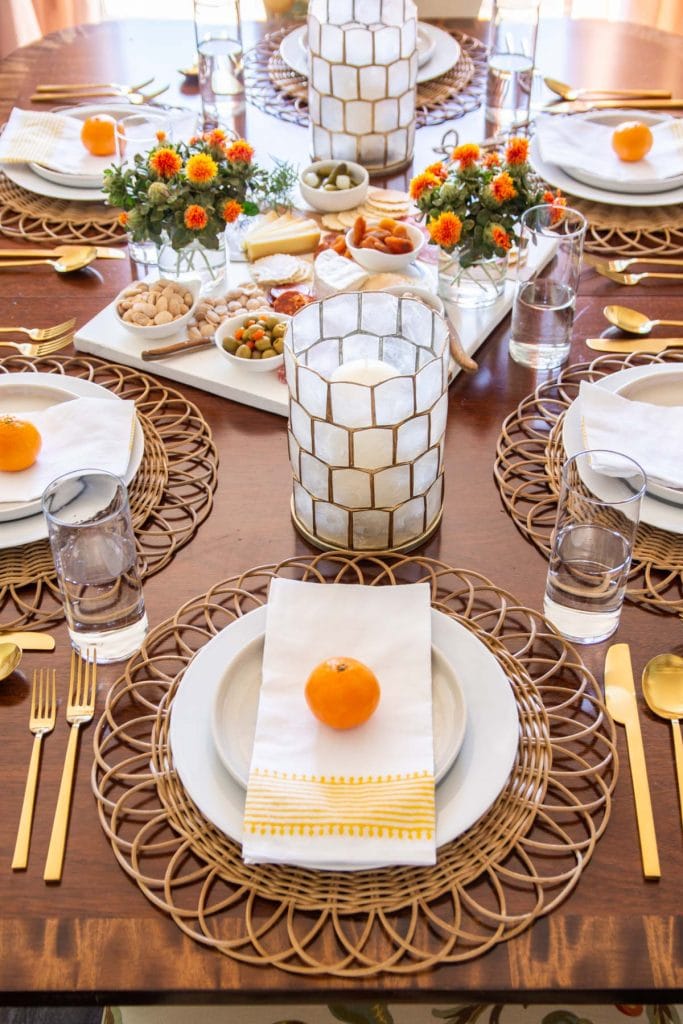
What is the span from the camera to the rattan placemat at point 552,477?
42.7 inches

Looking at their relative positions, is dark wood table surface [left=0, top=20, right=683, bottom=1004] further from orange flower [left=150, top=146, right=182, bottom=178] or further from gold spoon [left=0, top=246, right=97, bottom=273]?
orange flower [left=150, top=146, right=182, bottom=178]

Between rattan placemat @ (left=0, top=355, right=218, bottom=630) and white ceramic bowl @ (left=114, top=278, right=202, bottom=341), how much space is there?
0.18ft

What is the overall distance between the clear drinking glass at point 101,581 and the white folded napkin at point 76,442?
4.7 inches

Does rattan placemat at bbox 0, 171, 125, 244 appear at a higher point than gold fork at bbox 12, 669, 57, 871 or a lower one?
higher

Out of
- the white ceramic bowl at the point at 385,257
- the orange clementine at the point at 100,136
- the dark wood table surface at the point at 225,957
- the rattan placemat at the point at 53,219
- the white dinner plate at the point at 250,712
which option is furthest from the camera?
the orange clementine at the point at 100,136

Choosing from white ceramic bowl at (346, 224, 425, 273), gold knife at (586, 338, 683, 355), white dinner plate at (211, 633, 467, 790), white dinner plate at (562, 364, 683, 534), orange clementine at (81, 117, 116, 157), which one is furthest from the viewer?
orange clementine at (81, 117, 116, 157)

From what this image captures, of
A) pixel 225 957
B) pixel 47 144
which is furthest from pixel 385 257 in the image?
pixel 225 957

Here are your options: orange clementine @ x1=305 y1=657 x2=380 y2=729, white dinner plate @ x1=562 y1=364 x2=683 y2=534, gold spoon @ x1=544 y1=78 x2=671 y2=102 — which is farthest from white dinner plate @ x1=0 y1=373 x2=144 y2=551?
gold spoon @ x1=544 y1=78 x2=671 y2=102

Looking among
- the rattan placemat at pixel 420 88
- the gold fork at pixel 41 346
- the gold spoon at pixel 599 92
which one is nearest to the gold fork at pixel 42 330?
the gold fork at pixel 41 346

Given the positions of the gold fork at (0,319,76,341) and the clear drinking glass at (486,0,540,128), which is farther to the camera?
the clear drinking glass at (486,0,540,128)

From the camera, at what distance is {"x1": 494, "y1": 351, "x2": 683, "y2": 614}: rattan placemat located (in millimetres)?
1084

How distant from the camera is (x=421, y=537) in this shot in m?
1.13

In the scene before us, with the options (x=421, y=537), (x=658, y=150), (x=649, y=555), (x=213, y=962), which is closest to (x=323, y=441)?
(x=421, y=537)

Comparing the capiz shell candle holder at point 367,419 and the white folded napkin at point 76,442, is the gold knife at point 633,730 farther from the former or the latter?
the white folded napkin at point 76,442
